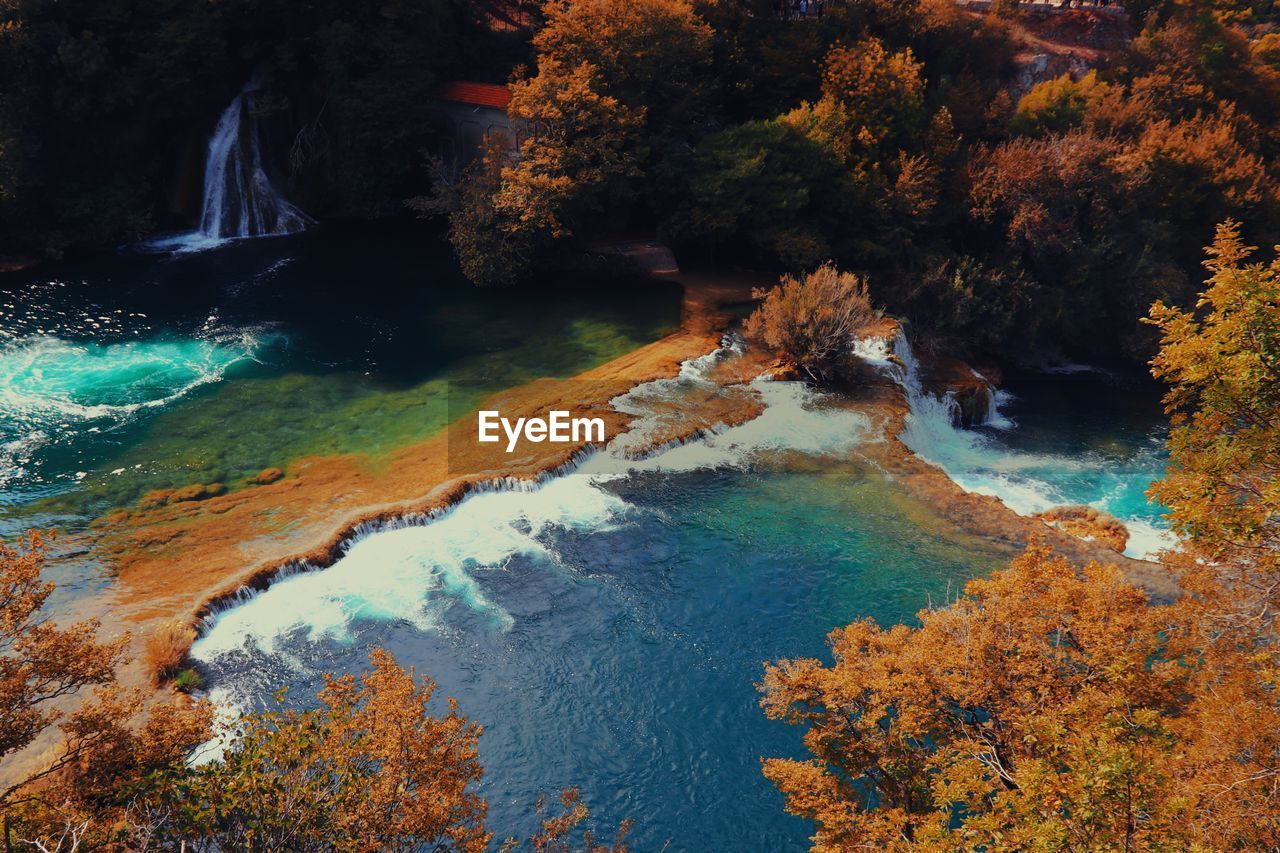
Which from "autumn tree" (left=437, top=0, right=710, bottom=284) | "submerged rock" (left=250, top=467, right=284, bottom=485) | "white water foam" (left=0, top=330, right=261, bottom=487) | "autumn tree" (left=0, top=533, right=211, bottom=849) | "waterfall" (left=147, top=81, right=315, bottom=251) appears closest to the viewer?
"autumn tree" (left=0, top=533, right=211, bottom=849)

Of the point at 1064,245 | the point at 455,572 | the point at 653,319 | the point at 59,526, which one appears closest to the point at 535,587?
the point at 455,572

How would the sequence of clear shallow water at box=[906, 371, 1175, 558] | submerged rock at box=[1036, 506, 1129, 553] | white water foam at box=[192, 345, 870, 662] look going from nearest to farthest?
white water foam at box=[192, 345, 870, 662]
submerged rock at box=[1036, 506, 1129, 553]
clear shallow water at box=[906, 371, 1175, 558]

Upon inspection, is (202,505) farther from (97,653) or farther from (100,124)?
(100,124)

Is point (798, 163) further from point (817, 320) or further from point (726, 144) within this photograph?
point (817, 320)

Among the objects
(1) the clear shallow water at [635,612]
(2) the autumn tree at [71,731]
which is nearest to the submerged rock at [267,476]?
(1) the clear shallow water at [635,612]

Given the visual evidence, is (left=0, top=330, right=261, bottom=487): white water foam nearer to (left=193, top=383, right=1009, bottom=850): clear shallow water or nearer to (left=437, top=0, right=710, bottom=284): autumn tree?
(left=437, top=0, right=710, bottom=284): autumn tree

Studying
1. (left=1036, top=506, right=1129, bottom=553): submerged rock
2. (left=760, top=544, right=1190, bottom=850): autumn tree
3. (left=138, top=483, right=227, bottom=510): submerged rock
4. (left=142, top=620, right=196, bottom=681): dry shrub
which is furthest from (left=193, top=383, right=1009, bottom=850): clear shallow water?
(left=138, top=483, right=227, bottom=510): submerged rock

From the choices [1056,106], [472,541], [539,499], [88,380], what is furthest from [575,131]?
[1056,106]
